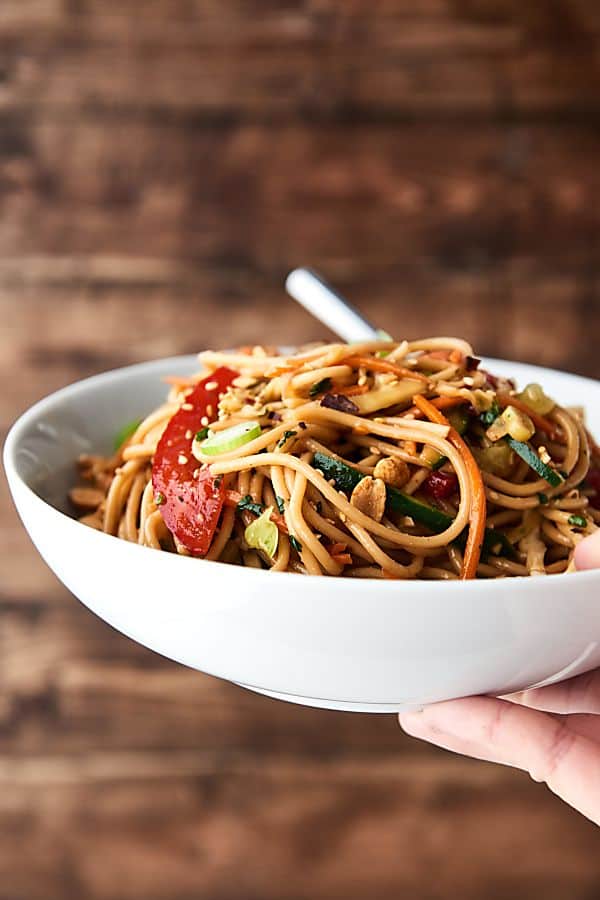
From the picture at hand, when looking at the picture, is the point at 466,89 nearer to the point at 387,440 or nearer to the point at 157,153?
the point at 157,153

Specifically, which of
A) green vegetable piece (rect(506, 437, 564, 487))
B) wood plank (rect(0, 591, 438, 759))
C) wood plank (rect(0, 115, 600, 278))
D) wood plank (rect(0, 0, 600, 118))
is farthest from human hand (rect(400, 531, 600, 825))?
wood plank (rect(0, 0, 600, 118))

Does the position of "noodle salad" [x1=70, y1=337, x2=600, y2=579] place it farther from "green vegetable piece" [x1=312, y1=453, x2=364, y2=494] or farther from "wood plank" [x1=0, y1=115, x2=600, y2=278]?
"wood plank" [x1=0, y1=115, x2=600, y2=278]

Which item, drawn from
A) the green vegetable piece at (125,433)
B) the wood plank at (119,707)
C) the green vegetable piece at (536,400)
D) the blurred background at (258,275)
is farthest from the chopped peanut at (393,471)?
the wood plank at (119,707)

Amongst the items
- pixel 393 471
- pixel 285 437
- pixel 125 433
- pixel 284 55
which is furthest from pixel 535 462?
pixel 284 55

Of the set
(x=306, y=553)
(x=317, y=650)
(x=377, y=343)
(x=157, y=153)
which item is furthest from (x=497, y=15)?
(x=317, y=650)

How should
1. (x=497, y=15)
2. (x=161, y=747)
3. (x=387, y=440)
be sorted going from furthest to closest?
1. (x=161, y=747)
2. (x=497, y=15)
3. (x=387, y=440)

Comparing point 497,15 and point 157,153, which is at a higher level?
point 497,15

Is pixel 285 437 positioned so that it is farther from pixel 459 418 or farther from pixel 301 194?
pixel 301 194

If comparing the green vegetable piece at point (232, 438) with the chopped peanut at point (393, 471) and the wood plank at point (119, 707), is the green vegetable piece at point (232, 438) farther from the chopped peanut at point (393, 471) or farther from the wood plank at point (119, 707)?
the wood plank at point (119, 707)
